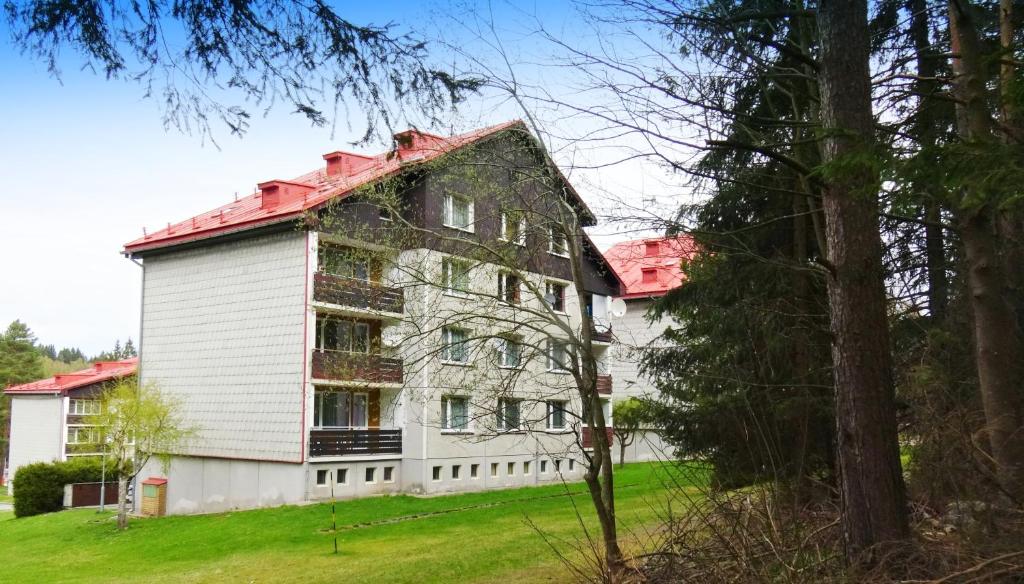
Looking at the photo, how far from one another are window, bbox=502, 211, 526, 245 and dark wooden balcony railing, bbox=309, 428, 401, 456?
14.5 meters

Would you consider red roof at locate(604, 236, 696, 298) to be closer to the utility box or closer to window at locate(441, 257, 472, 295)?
window at locate(441, 257, 472, 295)

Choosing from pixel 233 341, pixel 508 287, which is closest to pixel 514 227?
pixel 508 287

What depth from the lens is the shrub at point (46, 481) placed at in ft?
117

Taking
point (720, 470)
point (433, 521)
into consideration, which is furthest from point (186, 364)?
point (720, 470)

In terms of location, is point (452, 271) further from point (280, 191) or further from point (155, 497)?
point (155, 497)

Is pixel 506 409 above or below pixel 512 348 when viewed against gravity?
below

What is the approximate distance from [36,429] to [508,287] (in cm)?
5137

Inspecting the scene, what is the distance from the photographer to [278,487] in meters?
26.8

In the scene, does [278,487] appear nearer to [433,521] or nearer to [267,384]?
[267,384]

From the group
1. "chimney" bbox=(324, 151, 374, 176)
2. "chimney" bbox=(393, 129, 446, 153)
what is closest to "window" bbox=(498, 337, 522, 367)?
"chimney" bbox=(393, 129, 446, 153)

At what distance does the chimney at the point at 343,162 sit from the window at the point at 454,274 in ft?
49.9

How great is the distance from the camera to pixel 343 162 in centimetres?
2947

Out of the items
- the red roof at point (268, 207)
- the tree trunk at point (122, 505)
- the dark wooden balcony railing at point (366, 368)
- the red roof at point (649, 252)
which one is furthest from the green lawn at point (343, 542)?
the red roof at point (268, 207)

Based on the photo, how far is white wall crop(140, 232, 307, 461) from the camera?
27203 millimetres
